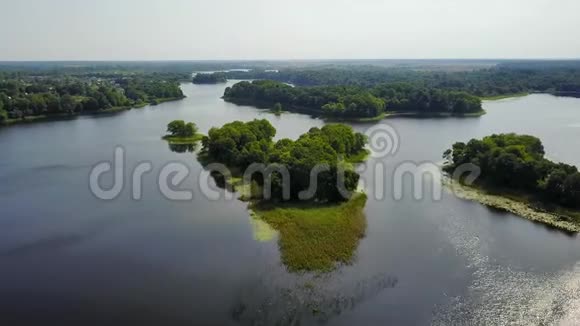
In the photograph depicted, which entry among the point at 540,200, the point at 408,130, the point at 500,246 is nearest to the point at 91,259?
the point at 500,246

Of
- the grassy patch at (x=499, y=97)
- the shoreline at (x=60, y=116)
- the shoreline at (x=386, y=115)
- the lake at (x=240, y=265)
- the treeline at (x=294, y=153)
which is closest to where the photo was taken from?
the lake at (x=240, y=265)

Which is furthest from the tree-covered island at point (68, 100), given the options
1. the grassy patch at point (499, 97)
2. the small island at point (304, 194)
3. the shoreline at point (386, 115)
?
the grassy patch at point (499, 97)

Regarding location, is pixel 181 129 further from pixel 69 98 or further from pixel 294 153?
pixel 69 98

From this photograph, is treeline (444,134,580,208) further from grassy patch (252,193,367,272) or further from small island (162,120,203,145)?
small island (162,120,203,145)

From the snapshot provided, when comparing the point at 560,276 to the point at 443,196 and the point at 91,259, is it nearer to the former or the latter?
the point at 443,196

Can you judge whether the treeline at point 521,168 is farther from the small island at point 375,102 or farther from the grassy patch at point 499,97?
the grassy patch at point 499,97
